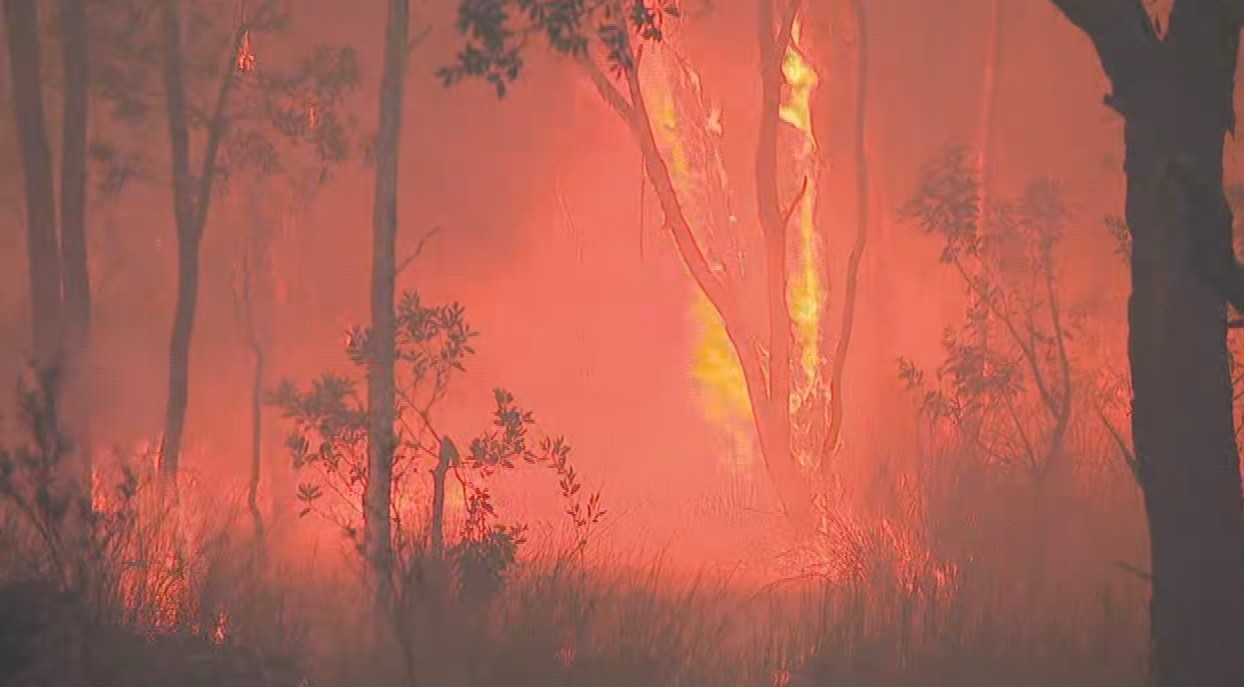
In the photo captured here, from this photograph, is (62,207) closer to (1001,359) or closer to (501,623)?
(501,623)

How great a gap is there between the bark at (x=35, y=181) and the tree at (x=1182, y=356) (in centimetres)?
761

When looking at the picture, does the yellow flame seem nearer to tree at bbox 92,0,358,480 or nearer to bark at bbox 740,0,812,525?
bark at bbox 740,0,812,525

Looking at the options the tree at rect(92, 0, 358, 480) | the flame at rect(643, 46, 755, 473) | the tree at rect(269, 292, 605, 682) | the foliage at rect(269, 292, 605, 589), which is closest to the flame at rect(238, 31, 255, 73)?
the tree at rect(92, 0, 358, 480)

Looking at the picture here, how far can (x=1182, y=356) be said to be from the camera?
6059 mm

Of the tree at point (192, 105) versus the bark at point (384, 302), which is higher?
the tree at point (192, 105)

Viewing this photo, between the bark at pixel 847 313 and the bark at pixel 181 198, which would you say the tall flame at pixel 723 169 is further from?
the bark at pixel 181 198

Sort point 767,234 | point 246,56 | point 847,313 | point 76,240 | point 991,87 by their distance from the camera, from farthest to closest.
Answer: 1. point 991,87
2. point 246,56
3. point 847,313
4. point 767,234
5. point 76,240

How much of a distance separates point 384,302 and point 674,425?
56.0ft

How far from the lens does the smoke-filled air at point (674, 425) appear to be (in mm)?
6207

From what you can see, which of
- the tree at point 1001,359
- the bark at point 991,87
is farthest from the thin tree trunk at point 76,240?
the bark at point 991,87

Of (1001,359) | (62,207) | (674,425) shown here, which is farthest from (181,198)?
(674,425)

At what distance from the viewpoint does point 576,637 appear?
756cm

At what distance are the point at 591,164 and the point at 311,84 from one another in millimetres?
15195

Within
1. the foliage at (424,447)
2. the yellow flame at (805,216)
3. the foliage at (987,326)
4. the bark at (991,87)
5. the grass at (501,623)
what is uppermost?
the bark at (991,87)
